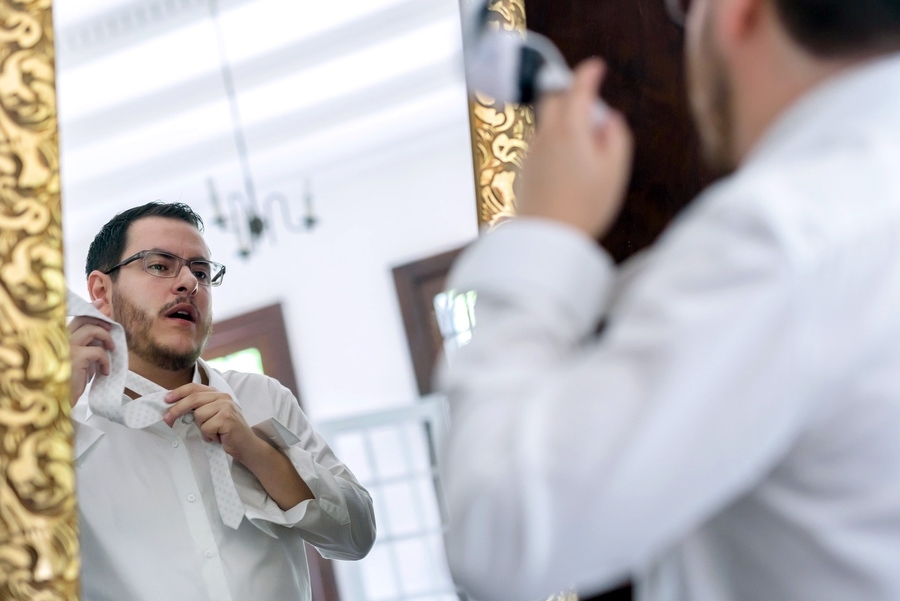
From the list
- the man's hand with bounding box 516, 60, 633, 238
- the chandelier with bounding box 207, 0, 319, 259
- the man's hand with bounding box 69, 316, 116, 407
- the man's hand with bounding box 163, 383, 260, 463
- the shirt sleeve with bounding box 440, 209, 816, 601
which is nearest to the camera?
the shirt sleeve with bounding box 440, 209, 816, 601

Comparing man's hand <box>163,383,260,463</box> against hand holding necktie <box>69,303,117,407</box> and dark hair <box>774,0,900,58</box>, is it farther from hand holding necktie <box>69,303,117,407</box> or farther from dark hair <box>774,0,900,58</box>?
dark hair <box>774,0,900,58</box>

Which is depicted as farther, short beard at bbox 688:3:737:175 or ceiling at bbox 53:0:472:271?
ceiling at bbox 53:0:472:271

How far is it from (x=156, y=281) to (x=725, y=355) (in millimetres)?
1065

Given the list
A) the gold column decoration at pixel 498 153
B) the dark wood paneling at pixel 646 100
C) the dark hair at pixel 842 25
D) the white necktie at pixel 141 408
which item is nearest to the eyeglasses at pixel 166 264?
the white necktie at pixel 141 408

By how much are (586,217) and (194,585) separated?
820 millimetres

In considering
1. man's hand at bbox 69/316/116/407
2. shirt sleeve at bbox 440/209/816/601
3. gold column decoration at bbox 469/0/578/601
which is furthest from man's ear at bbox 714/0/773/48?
man's hand at bbox 69/316/116/407

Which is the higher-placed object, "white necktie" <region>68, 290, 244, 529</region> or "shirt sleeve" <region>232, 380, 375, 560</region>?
"white necktie" <region>68, 290, 244, 529</region>

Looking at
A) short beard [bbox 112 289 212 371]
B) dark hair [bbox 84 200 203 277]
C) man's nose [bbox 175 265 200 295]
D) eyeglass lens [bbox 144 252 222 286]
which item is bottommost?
short beard [bbox 112 289 212 371]

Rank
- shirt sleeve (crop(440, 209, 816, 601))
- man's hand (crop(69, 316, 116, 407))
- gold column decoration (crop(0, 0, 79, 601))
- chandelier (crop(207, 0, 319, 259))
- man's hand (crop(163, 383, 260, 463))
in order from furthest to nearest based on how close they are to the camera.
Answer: chandelier (crop(207, 0, 319, 259)) < man's hand (crop(163, 383, 260, 463)) < man's hand (crop(69, 316, 116, 407)) < gold column decoration (crop(0, 0, 79, 601)) < shirt sleeve (crop(440, 209, 816, 601))

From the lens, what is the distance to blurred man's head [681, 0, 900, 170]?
1.42 ft

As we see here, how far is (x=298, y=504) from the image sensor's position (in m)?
1.16

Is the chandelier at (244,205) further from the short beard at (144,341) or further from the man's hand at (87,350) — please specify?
the man's hand at (87,350)

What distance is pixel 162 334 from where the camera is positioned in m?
1.21

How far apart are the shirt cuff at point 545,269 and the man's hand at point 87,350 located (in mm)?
651
